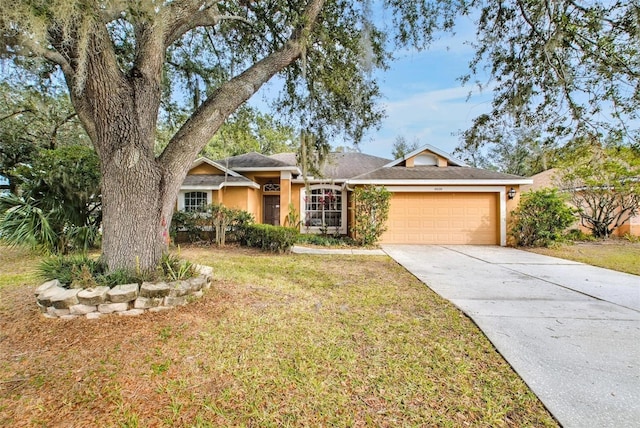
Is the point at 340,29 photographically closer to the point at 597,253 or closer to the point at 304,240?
the point at 304,240

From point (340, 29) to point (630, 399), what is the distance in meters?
6.69

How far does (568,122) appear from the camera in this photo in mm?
4098

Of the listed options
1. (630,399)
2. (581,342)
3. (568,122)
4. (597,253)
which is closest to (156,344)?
(630,399)

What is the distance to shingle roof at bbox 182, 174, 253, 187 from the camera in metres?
11.1

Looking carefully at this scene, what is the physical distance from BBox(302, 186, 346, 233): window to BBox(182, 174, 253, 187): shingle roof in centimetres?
314

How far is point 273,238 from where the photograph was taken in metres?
8.66

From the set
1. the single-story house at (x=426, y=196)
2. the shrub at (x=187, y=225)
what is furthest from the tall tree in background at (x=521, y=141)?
the shrub at (x=187, y=225)

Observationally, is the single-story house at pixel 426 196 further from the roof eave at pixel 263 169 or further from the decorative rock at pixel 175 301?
the decorative rock at pixel 175 301

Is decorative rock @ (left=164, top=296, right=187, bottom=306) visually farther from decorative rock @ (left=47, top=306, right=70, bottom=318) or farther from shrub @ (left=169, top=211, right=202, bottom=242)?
shrub @ (left=169, top=211, right=202, bottom=242)

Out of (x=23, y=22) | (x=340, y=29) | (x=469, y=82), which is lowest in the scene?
(x=23, y=22)

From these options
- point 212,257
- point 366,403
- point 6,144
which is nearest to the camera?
point 366,403

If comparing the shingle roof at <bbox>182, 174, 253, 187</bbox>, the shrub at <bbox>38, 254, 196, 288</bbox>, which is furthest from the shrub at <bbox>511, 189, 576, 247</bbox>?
the shrub at <bbox>38, 254, 196, 288</bbox>

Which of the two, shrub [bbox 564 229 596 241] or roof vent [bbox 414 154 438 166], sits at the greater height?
roof vent [bbox 414 154 438 166]

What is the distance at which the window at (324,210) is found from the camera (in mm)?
13352
